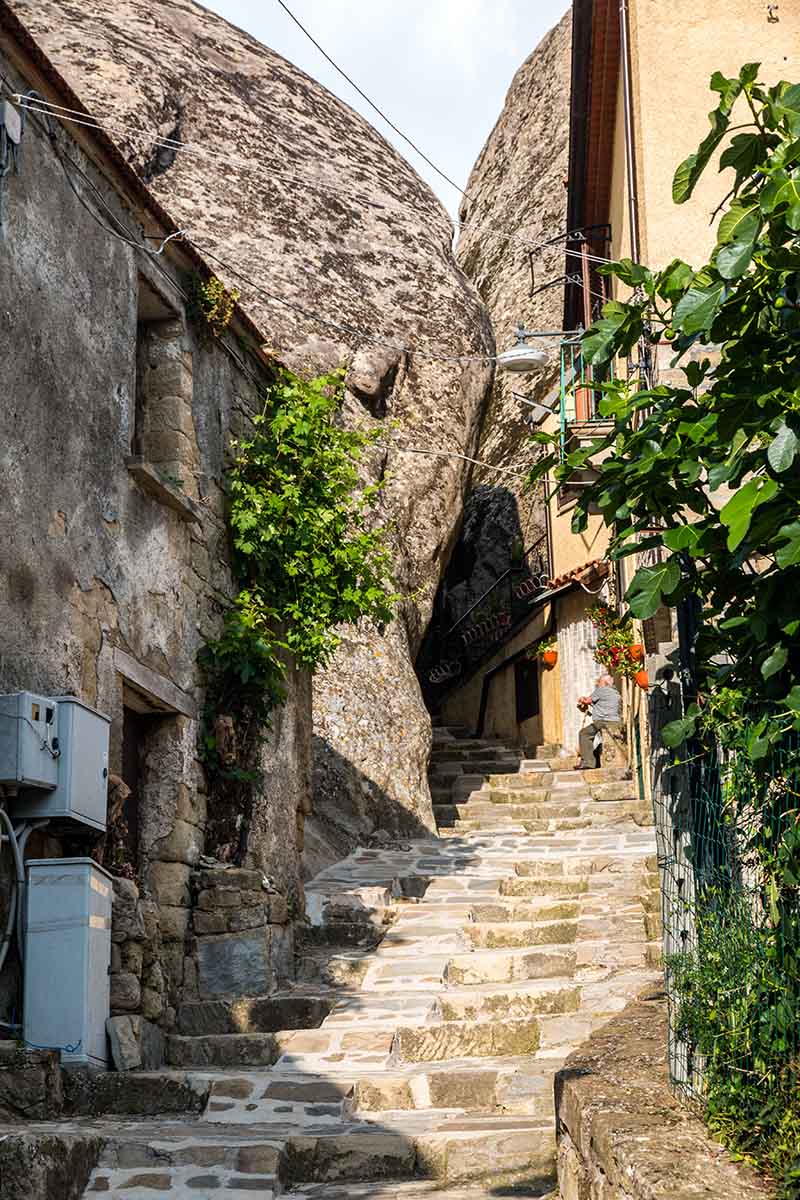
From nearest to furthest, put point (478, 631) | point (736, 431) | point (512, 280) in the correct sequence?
point (736, 431) < point (478, 631) < point (512, 280)

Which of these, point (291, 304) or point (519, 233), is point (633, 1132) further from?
point (519, 233)

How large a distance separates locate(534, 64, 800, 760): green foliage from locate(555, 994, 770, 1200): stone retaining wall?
1.03m

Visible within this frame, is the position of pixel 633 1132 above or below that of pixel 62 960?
below

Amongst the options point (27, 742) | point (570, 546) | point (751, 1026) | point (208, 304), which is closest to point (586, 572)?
point (570, 546)

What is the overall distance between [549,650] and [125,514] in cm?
1348

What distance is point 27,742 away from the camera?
6359 mm

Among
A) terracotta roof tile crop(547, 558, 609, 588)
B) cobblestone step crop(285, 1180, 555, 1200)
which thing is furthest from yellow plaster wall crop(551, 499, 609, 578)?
cobblestone step crop(285, 1180, 555, 1200)

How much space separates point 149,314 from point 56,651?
2.86m

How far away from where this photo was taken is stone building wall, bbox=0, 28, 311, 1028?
6.92 metres

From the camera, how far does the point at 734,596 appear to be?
448 cm

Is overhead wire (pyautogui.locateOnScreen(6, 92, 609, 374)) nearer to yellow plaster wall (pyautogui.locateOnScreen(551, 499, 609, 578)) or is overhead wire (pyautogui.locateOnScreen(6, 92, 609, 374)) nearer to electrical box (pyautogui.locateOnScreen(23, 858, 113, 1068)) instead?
yellow plaster wall (pyautogui.locateOnScreen(551, 499, 609, 578))

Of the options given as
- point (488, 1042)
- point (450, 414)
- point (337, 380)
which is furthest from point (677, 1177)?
point (450, 414)

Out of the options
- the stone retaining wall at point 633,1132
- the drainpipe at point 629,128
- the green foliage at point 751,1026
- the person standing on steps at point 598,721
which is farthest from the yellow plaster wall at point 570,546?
the green foliage at point 751,1026

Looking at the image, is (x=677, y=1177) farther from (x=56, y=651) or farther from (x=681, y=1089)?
(x=56, y=651)
